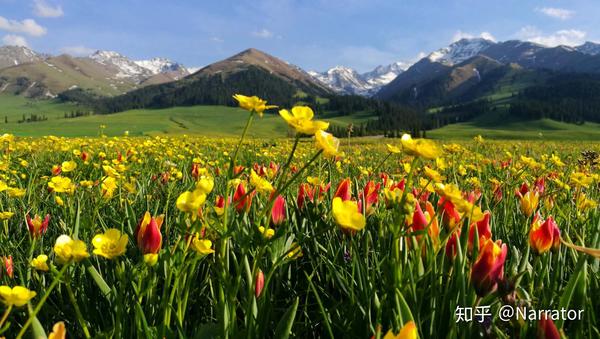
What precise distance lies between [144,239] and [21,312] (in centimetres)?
57

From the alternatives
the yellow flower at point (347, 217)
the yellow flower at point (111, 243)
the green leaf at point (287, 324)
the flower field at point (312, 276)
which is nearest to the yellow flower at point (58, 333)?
the flower field at point (312, 276)

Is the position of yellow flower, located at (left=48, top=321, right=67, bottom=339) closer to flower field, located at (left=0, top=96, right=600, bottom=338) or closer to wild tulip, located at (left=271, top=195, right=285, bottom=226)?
flower field, located at (left=0, top=96, right=600, bottom=338)

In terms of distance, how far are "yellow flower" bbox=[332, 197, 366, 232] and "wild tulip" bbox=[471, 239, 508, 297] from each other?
50 centimetres

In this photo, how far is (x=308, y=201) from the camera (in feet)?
7.82

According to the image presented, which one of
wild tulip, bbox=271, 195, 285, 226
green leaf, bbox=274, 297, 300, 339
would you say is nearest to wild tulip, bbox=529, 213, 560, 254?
green leaf, bbox=274, 297, 300, 339

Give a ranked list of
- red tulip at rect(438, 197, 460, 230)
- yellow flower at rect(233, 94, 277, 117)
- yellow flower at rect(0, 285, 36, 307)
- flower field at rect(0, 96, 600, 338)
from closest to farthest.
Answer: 1. yellow flower at rect(0, 285, 36, 307)
2. flower field at rect(0, 96, 600, 338)
3. yellow flower at rect(233, 94, 277, 117)
4. red tulip at rect(438, 197, 460, 230)

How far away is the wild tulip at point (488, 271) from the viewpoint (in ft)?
4.02

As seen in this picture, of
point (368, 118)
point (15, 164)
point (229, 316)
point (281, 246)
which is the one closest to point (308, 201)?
point (281, 246)

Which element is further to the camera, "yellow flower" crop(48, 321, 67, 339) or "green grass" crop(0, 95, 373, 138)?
"green grass" crop(0, 95, 373, 138)

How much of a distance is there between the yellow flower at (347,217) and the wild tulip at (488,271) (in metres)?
0.50

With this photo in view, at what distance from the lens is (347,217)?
104 centimetres

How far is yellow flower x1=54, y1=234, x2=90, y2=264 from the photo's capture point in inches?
36.6

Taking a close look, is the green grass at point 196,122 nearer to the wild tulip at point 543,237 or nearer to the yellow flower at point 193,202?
the wild tulip at point 543,237

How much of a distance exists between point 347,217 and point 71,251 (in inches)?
26.7
